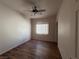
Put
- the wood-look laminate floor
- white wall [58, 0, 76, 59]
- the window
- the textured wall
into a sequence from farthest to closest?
1. the window
2. the textured wall
3. the wood-look laminate floor
4. white wall [58, 0, 76, 59]

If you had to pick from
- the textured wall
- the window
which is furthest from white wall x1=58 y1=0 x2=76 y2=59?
the window

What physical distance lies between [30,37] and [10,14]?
393cm

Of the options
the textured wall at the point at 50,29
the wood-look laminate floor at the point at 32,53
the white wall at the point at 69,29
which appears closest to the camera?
the white wall at the point at 69,29

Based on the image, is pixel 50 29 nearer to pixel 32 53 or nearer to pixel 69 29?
pixel 32 53

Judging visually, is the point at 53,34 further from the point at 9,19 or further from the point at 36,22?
the point at 9,19

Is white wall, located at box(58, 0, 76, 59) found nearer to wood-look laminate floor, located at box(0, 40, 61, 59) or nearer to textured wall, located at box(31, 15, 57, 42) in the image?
wood-look laminate floor, located at box(0, 40, 61, 59)

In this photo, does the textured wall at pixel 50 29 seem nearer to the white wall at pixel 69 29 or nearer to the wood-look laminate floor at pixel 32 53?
the wood-look laminate floor at pixel 32 53

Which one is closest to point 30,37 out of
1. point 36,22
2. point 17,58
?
point 36,22

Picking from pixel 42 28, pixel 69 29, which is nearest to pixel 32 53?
pixel 69 29

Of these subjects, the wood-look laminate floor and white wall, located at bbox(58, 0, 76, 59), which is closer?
white wall, located at bbox(58, 0, 76, 59)

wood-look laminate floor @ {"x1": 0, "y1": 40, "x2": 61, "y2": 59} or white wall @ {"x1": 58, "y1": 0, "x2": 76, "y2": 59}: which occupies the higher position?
→ white wall @ {"x1": 58, "y1": 0, "x2": 76, "y2": 59}

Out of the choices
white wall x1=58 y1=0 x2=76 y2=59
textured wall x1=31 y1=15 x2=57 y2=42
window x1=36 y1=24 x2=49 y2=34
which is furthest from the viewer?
window x1=36 y1=24 x2=49 y2=34

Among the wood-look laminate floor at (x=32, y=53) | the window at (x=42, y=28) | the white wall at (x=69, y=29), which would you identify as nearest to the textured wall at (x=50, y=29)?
the window at (x=42, y=28)

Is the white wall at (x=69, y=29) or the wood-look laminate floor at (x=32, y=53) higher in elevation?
the white wall at (x=69, y=29)
